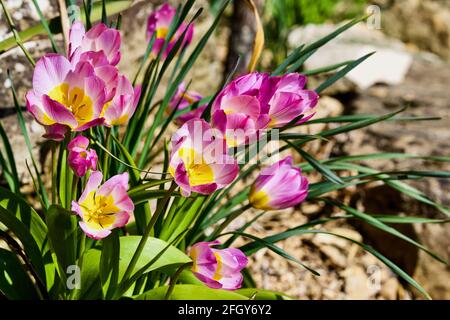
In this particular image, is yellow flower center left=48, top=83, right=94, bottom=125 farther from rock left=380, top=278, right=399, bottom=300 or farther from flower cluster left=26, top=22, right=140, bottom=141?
rock left=380, top=278, right=399, bottom=300

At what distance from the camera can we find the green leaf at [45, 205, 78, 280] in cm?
111

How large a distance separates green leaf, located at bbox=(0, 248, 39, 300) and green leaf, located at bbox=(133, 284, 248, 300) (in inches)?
9.1

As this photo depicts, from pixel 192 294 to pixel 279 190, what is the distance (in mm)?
233

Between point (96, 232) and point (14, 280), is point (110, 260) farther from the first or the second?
point (14, 280)

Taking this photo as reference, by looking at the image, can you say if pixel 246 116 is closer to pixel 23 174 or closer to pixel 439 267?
pixel 23 174

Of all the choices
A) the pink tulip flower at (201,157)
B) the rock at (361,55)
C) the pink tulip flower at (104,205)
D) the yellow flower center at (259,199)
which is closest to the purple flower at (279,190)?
the yellow flower center at (259,199)

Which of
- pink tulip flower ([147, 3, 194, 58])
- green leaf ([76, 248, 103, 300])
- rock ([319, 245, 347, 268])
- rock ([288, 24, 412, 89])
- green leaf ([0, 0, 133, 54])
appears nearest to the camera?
green leaf ([76, 248, 103, 300])

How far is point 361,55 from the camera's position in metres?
3.30

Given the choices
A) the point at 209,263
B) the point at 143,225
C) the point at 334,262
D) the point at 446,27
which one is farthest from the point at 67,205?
the point at 446,27

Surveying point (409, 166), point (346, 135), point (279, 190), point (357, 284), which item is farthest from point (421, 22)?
point (279, 190)

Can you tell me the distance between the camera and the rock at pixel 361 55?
3.15m

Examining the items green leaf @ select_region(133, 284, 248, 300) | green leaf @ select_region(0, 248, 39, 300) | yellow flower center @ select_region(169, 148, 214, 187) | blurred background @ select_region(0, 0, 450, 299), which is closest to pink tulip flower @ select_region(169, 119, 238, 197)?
yellow flower center @ select_region(169, 148, 214, 187)

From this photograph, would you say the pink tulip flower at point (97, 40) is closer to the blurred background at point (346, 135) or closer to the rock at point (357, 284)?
the blurred background at point (346, 135)
